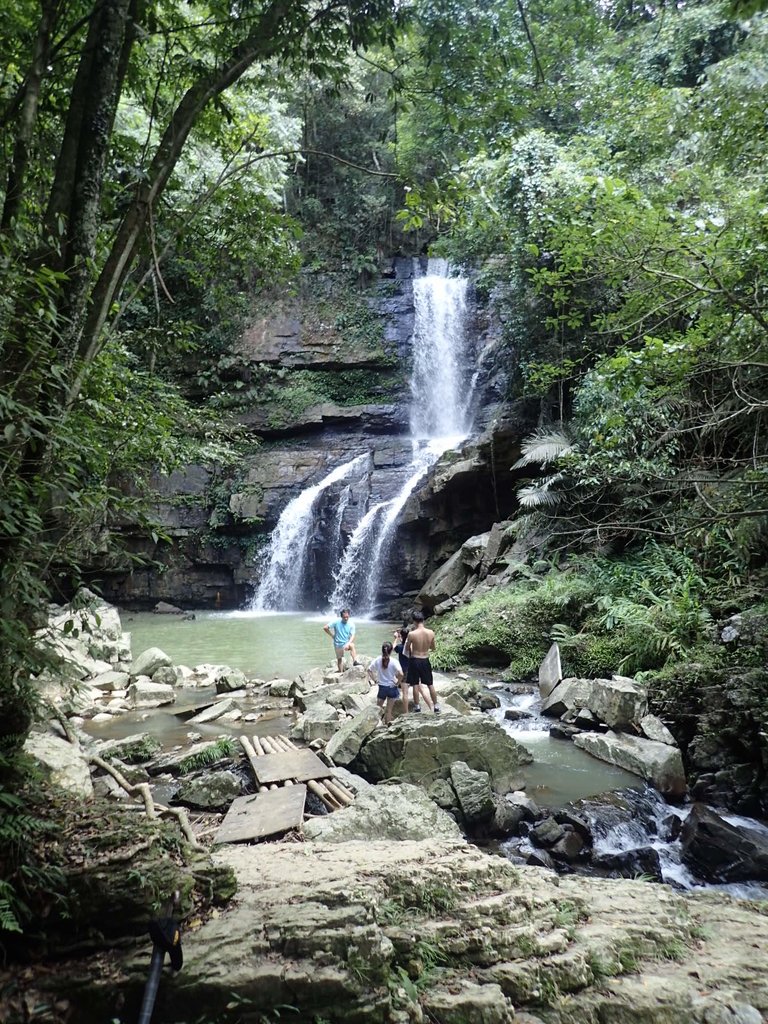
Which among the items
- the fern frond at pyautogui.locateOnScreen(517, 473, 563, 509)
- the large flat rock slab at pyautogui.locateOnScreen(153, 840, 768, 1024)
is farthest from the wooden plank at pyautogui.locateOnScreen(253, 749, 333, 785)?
the fern frond at pyautogui.locateOnScreen(517, 473, 563, 509)

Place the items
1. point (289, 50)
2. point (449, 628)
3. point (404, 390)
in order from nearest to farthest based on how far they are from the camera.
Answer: point (289, 50) → point (449, 628) → point (404, 390)

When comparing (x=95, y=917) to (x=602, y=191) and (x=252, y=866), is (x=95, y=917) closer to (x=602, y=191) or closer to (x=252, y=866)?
(x=252, y=866)

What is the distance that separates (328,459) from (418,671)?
1554 cm

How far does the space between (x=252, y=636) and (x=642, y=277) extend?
40.8 ft

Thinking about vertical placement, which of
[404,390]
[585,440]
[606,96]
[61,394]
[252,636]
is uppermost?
[606,96]

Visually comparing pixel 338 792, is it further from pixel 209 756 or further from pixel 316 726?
pixel 209 756

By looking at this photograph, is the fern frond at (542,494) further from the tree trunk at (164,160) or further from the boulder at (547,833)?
the tree trunk at (164,160)

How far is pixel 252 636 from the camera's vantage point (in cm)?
1534

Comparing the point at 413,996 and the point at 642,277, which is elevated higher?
the point at 642,277

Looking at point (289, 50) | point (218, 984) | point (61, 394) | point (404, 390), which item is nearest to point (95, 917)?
point (218, 984)

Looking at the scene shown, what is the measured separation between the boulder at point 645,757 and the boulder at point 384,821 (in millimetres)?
2687

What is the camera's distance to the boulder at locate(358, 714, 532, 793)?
5918 mm

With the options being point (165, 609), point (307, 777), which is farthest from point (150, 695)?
point (165, 609)

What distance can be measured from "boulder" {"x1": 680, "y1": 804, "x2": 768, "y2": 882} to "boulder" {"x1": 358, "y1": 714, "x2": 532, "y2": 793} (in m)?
1.67
